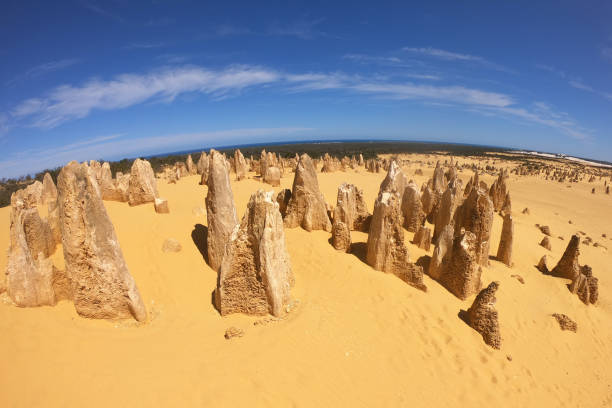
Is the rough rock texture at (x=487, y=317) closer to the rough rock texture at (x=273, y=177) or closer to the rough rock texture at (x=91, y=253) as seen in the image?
the rough rock texture at (x=91, y=253)

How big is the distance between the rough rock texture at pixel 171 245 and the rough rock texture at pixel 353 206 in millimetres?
4857

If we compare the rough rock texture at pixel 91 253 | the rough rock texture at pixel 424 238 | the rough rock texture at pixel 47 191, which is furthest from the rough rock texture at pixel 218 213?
the rough rock texture at pixel 47 191

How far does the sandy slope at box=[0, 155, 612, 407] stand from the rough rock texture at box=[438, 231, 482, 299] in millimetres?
450

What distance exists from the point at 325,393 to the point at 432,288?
4.07 metres

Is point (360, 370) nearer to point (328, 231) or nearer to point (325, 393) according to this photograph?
point (325, 393)

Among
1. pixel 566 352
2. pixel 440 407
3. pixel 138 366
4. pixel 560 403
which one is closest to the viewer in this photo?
pixel 138 366

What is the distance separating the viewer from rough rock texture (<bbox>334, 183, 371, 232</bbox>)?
28.8 feet

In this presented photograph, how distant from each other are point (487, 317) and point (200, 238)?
743cm

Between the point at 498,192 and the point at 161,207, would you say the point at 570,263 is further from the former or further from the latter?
the point at 161,207

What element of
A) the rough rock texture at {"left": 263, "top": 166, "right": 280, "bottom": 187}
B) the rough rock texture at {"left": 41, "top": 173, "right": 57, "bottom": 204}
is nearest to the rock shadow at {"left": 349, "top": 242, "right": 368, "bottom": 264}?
the rough rock texture at {"left": 263, "top": 166, "right": 280, "bottom": 187}

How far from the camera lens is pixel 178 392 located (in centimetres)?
364

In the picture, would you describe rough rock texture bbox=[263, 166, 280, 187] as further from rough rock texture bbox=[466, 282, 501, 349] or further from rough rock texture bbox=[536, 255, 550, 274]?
rough rock texture bbox=[536, 255, 550, 274]

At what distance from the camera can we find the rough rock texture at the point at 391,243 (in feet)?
21.9

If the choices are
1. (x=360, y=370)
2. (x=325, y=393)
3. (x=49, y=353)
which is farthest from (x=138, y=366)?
(x=360, y=370)
